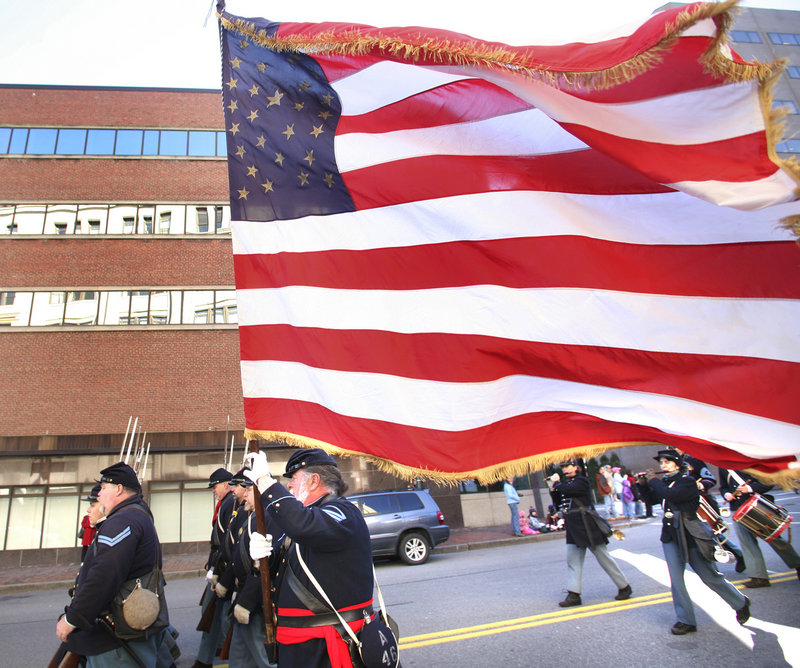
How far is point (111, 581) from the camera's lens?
3734 mm

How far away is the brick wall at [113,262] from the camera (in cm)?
2177

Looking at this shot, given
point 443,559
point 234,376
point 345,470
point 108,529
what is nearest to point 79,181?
point 234,376

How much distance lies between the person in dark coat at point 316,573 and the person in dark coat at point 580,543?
15.8 ft

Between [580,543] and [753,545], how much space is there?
233 cm

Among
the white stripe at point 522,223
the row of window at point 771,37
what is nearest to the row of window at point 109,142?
the white stripe at point 522,223

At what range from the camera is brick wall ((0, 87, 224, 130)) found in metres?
24.2

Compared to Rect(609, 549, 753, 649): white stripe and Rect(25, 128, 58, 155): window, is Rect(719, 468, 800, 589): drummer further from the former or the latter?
Rect(25, 128, 58, 155): window

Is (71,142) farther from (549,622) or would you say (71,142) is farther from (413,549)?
(549,622)

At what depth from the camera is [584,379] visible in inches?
120

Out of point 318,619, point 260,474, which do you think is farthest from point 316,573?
point 260,474

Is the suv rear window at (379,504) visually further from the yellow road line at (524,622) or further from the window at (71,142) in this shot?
the window at (71,142)

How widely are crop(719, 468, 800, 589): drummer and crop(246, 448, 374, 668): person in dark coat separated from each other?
6.11 m

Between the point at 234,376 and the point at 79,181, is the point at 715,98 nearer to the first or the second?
the point at 234,376

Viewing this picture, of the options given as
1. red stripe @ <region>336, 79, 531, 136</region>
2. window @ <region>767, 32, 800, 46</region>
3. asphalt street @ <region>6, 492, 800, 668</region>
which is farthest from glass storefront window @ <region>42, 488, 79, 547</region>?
window @ <region>767, 32, 800, 46</region>
